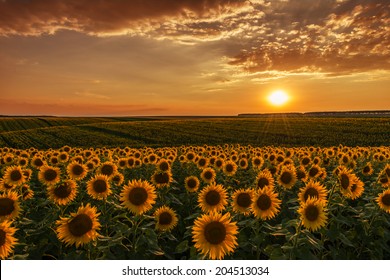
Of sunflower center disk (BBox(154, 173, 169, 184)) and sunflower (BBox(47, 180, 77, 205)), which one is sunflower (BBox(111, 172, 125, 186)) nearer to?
sunflower center disk (BBox(154, 173, 169, 184))

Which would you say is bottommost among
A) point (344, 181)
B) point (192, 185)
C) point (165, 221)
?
point (165, 221)

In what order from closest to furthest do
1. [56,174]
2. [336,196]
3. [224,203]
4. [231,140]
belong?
[224,203]
[336,196]
[56,174]
[231,140]

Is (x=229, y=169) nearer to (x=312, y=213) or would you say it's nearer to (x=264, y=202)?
(x=264, y=202)

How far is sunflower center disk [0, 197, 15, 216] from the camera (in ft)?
18.1

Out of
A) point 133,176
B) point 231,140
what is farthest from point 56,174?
point 231,140

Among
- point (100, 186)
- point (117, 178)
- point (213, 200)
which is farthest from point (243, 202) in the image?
point (117, 178)

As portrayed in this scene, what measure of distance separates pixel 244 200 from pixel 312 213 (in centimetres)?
130

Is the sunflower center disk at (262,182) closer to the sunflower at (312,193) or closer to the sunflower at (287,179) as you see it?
the sunflower at (287,179)

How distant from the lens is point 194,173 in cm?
1132

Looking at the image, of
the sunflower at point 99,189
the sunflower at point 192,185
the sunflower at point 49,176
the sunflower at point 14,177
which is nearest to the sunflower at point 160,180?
the sunflower at point 192,185

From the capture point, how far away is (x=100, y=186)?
6566mm

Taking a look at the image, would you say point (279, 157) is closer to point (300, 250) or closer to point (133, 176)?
point (133, 176)

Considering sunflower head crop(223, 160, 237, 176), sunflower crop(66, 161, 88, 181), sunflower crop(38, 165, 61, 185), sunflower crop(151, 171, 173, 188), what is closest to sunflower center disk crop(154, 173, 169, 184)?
sunflower crop(151, 171, 173, 188)
